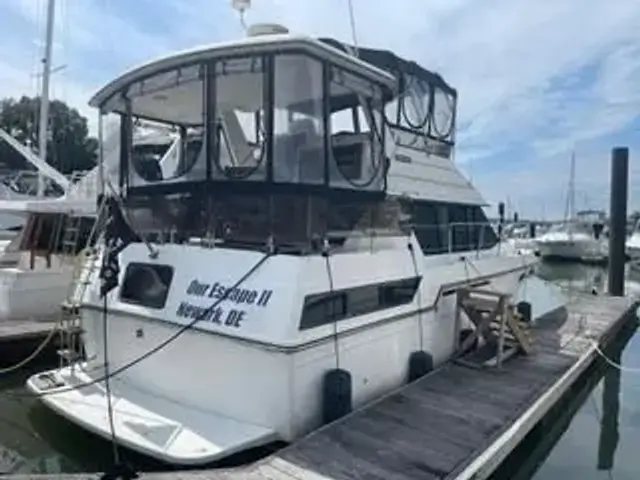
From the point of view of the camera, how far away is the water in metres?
6.21

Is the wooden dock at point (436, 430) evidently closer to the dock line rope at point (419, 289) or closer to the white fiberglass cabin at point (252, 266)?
the white fiberglass cabin at point (252, 266)

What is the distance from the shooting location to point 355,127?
23.8ft

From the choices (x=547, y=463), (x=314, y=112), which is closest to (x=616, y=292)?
(x=547, y=463)

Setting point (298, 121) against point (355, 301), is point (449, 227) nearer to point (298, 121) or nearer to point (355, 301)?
point (355, 301)

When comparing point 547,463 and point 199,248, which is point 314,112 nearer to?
point 199,248

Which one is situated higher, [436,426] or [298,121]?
[298,121]

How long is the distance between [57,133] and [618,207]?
106ft

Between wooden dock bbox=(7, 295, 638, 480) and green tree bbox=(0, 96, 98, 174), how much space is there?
32.9 meters

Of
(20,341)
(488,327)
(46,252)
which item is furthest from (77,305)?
(488,327)

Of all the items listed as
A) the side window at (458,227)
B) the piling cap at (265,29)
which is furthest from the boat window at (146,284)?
the side window at (458,227)

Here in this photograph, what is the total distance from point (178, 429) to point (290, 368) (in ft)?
3.75

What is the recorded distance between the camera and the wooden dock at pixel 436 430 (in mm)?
4715

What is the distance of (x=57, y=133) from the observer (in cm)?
3709

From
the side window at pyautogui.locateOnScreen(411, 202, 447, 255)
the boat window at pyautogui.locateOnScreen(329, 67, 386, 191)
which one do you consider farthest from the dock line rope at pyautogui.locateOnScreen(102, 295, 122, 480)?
the side window at pyautogui.locateOnScreen(411, 202, 447, 255)
